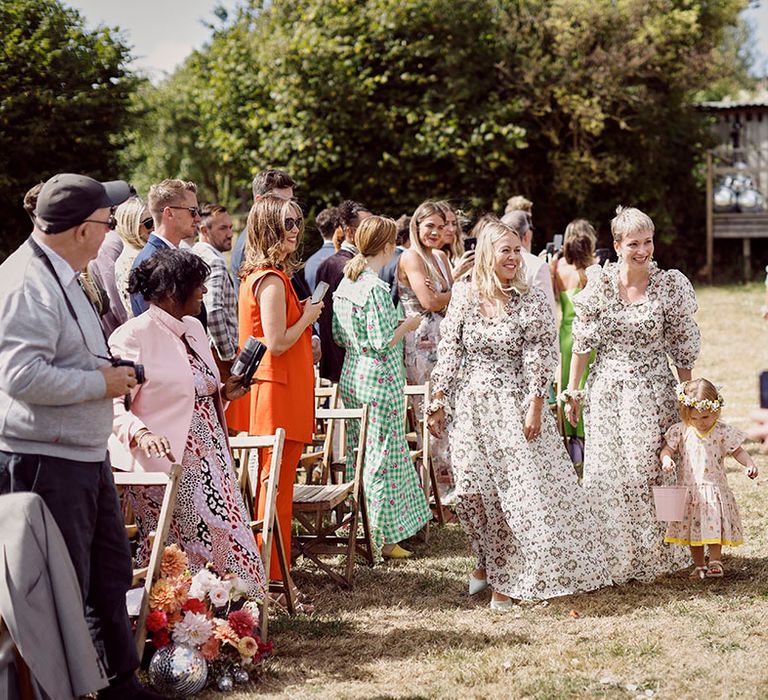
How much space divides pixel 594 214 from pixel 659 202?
1412mm

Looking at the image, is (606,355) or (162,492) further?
(606,355)

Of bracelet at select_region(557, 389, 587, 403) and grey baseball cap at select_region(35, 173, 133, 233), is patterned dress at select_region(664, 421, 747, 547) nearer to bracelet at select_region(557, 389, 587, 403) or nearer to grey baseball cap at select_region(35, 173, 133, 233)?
bracelet at select_region(557, 389, 587, 403)

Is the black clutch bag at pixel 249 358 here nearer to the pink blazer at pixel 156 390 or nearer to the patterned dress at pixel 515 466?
the pink blazer at pixel 156 390

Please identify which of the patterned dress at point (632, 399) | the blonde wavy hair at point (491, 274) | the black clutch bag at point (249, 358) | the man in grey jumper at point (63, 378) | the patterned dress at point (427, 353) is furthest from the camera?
the patterned dress at point (427, 353)

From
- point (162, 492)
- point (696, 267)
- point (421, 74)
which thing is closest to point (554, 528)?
point (162, 492)

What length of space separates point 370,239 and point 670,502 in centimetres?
233

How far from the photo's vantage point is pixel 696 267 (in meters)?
23.0

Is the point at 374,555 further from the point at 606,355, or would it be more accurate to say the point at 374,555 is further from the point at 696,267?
the point at 696,267

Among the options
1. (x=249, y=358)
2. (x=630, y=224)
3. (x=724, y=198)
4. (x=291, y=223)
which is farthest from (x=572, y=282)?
(x=724, y=198)

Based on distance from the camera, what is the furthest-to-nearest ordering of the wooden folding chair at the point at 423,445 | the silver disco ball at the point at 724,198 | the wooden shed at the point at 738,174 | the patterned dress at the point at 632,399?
1. the silver disco ball at the point at 724,198
2. the wooden shed at the point at 738,174
3. the wooden folding chair at the point at 423,445
4. the patterned dress at the point at 632,399

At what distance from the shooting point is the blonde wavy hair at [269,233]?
5.44 meters

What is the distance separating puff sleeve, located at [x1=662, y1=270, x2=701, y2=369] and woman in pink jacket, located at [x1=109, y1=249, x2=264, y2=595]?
254 centimetres

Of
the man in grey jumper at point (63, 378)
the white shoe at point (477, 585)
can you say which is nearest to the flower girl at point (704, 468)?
the white shoe at point (477, 585)

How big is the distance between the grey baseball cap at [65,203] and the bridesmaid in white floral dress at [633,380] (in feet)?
9.91
